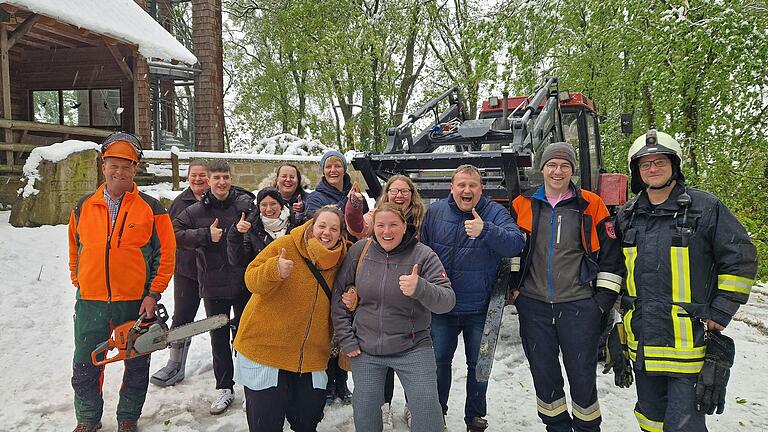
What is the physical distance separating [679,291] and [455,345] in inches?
49.8

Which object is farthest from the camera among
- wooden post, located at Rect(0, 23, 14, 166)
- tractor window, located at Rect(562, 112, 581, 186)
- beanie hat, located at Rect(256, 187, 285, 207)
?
wooden post, located at Rect(0, 23, 14, 166)

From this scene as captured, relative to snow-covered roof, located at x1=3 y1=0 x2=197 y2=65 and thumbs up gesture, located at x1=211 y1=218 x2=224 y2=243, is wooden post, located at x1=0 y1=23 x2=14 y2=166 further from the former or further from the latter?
thumbs up gesture, located at x1=211 y1=218 x2=224 y2=243

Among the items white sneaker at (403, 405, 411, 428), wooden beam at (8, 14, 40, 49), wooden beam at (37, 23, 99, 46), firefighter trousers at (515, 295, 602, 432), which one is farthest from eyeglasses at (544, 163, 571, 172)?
wooden beam at (37, 23, 99, 46)

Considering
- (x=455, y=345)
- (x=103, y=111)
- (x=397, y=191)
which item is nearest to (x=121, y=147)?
(x=397, y=191)

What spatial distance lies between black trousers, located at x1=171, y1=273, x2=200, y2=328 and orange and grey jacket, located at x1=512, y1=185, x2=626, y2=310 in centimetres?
231

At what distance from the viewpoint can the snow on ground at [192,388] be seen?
3234mm

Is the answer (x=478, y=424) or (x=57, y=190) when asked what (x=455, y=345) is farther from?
(x=57, y=190)

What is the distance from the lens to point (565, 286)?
8.81ft

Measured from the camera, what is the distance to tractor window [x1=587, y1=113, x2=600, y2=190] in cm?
522

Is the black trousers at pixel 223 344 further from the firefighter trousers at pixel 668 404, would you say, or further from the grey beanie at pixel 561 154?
the firefighter trousers at pixel 668 404

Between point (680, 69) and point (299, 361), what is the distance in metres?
6.09

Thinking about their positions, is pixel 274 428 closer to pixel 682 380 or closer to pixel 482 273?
pixel 482 273

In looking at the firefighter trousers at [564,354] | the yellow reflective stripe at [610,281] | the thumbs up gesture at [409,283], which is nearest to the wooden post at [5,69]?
the thumbs up gesture at [409,283]

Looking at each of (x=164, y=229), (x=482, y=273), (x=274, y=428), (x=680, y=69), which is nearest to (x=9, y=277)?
(x=164, y=229)
